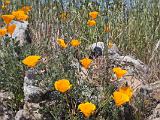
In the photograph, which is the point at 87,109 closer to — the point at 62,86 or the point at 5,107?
the point at 62,86

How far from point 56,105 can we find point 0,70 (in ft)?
2.09

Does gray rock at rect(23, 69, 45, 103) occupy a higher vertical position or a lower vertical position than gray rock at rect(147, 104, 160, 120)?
higher

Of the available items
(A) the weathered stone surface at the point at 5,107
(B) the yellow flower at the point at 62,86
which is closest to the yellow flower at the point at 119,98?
(B) the yellow flower at the point at 62,86

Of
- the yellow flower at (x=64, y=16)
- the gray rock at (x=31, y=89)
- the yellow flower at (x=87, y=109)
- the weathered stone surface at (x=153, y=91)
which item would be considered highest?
the yellow flower at (x=64, y=16)

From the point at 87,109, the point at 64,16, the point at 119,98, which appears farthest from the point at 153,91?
the point at 64,16

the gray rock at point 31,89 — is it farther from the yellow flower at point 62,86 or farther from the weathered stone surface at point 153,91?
the weathered stone surface at point 153,91

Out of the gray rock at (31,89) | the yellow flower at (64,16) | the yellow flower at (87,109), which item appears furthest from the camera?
the yellow flower at (64,16)

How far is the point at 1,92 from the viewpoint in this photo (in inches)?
151

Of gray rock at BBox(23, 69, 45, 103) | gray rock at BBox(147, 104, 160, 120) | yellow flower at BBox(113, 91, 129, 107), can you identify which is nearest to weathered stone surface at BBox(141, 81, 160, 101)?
gray rock at BBox(147, 104, 160, 120)

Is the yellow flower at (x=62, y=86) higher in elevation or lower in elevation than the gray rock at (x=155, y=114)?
higher

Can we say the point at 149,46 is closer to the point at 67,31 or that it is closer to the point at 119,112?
the point at 67,31

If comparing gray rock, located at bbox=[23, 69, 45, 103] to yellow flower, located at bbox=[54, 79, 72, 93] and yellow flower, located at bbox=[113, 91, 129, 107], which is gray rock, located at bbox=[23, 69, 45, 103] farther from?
yellow flower, located at bbox=[113, 91, 129, 107]

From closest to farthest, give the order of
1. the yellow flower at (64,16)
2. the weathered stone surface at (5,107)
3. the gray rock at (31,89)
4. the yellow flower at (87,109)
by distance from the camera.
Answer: the yellow flower at (87,109), the gray rock at (31,89), the weathered stone surface at (5,107), the yellow flower at (64,16)

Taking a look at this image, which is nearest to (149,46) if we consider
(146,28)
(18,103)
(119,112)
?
(146,28)
